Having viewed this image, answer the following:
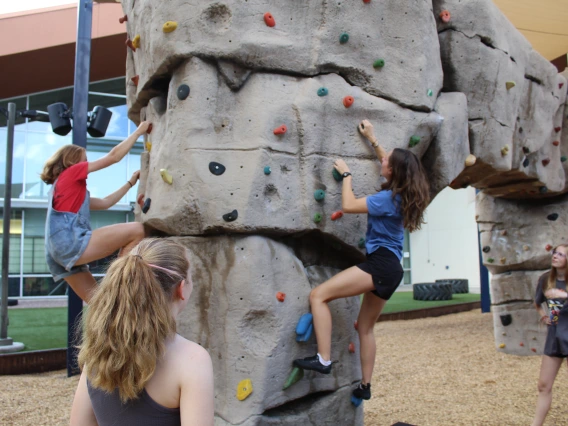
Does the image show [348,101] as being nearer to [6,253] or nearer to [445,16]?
[445,16]

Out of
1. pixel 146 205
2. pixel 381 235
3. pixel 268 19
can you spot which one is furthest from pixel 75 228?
pixel 381 235

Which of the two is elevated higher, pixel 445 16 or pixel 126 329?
pixel 445 16

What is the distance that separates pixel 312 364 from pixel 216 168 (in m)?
1.12

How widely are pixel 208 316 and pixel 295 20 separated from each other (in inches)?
67.7

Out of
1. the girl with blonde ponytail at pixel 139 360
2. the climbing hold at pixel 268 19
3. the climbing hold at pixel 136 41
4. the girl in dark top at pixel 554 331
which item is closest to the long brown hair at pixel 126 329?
the girl with blonde ponytail at pixel 139 360

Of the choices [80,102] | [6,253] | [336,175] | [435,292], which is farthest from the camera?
[435,292]

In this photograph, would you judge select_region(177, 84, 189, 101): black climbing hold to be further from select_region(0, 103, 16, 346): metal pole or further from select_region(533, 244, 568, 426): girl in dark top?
select_region(0, 103, 16, 346): metal pole

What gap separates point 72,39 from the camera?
36.5 ft

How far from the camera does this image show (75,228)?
2844 millimetres

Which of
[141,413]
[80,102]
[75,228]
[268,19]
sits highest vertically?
[80,102]

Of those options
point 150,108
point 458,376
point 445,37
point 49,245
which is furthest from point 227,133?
point 458,376

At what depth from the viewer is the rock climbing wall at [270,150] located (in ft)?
9.11

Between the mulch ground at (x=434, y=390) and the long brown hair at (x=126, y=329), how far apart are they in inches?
125

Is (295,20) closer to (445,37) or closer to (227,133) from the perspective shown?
(227,133)
